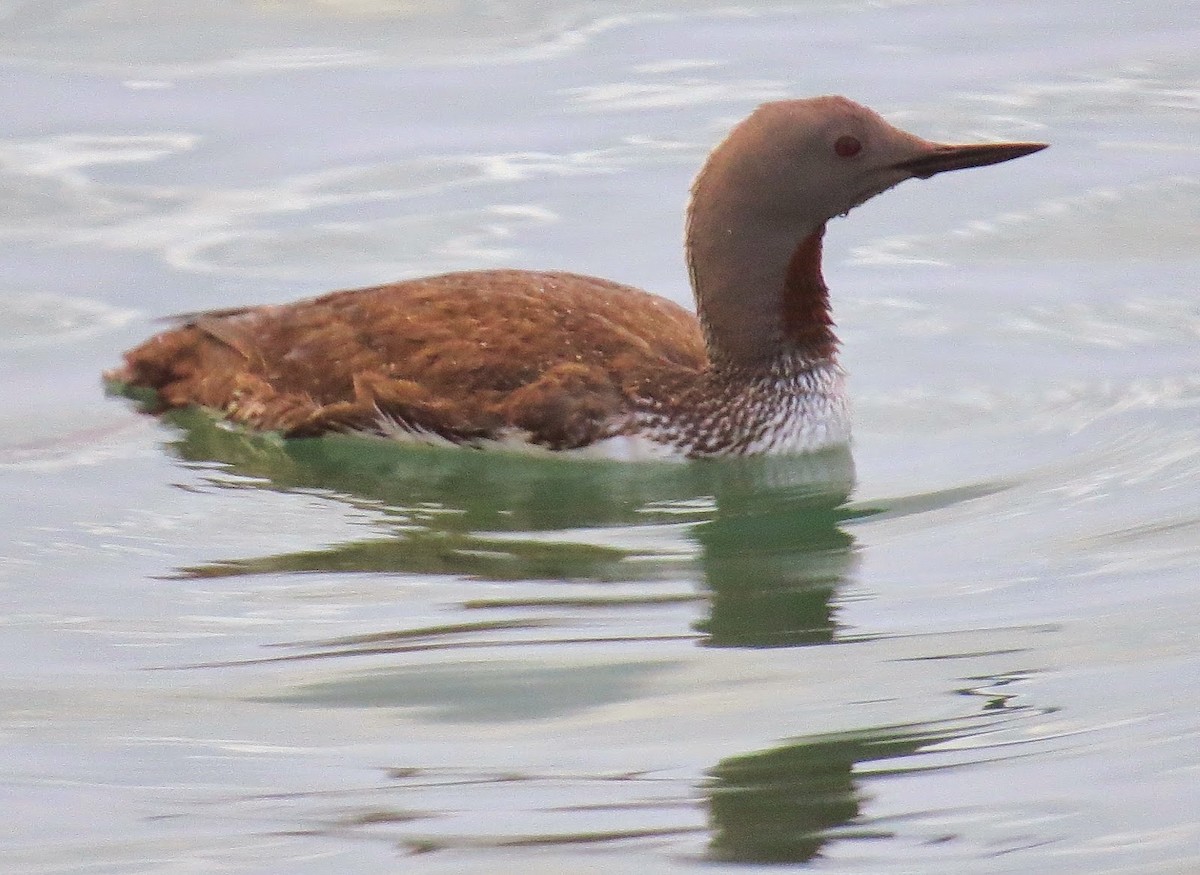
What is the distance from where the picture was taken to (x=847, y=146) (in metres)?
6.85

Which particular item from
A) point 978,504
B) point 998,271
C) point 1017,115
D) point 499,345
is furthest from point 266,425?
point 1017,115

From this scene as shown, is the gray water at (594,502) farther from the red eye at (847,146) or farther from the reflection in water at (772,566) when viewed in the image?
the red eye at (847,146)

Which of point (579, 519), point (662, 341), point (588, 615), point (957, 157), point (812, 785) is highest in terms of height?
point (957, 157)

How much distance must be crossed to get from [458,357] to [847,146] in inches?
51.0

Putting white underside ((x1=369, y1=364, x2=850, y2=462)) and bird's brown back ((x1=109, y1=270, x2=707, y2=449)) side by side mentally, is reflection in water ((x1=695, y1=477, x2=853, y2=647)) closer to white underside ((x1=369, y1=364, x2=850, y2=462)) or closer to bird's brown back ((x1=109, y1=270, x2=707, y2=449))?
white underside ((x1=369, y1=364, x2=850, y2=462))

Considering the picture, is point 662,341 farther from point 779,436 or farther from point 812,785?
point 812,785

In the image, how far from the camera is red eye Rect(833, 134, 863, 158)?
684cm

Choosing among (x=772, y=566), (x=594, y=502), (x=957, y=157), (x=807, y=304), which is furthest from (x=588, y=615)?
(x=957, y=157)

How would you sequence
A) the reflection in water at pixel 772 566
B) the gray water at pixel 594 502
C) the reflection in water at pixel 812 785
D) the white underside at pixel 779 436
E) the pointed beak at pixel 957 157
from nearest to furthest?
the reflection in water at pixel 812 785 → the gray water at pixel 594 502 → the reflection in water at pixel 772 566 → the pointed beak at pixel 957 157 → the white underside at pixel 779 436

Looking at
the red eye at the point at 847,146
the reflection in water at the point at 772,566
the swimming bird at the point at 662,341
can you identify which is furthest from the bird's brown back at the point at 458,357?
the red eye at the point at 847,146

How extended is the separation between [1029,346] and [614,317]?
5.11ft

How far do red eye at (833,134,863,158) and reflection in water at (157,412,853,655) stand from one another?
90 centimetres

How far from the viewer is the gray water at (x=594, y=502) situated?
4660 millimetres

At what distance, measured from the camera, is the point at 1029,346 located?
775cm
